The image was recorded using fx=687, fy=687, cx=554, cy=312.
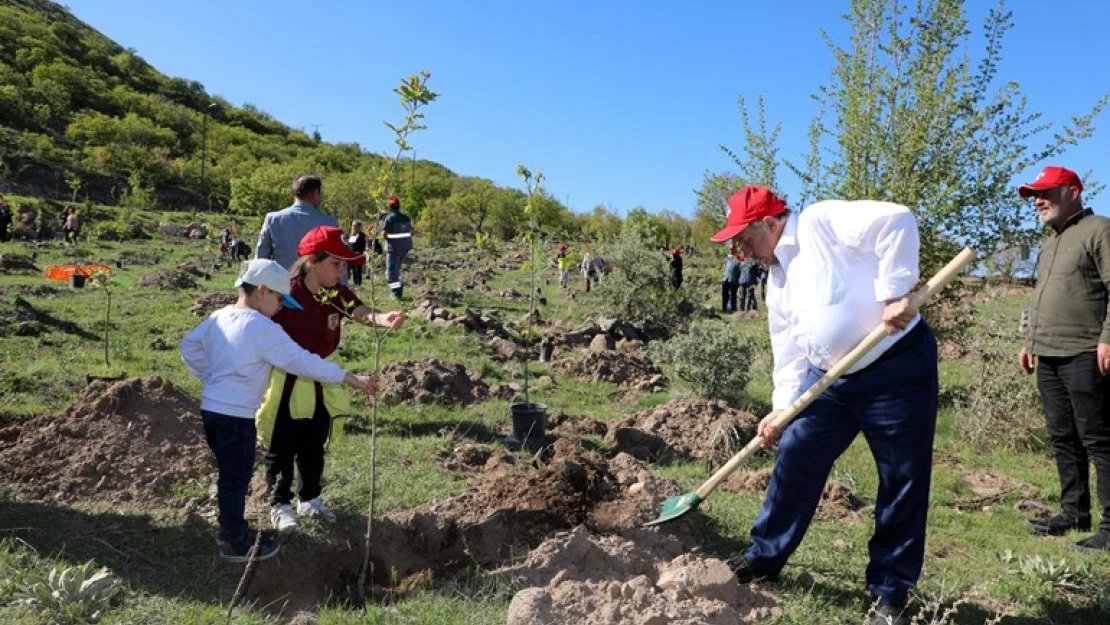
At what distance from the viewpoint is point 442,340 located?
372 inches

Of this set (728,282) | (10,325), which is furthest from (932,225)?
(10,325)

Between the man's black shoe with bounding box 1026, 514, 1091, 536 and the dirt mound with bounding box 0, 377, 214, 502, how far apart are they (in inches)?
202

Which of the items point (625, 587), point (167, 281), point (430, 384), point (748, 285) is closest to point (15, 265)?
point (167, 281)

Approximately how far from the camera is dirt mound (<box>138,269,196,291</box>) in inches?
544

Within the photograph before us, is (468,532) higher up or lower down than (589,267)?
lower down

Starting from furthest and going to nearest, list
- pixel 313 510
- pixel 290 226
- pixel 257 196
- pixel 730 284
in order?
pixel 257 196 < pixel 730 284 < pixel 290 226 < pixel 313 510

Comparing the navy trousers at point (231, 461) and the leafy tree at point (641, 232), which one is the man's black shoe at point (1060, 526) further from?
the leafy tree at point (641, 232)

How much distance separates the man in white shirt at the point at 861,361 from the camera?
8.63 feet

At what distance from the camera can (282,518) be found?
3.44 meters

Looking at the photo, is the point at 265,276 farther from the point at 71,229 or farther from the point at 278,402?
the point at 71,229

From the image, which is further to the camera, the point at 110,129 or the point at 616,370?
the point at 110,129

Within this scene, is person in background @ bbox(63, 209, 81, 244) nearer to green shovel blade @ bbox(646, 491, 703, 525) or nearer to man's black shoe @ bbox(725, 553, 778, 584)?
green shovel blade @ bbox(646, 491, 703, 525)

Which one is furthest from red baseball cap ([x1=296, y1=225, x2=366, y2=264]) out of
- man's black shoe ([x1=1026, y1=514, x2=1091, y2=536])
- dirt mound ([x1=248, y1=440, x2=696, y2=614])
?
man's black shoe ([x1=1026, y1=514, x2=1091, y2=536])

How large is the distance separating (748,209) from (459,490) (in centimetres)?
238
